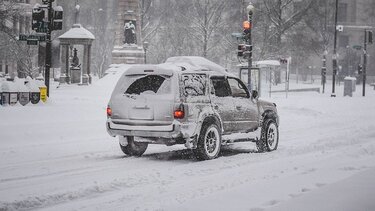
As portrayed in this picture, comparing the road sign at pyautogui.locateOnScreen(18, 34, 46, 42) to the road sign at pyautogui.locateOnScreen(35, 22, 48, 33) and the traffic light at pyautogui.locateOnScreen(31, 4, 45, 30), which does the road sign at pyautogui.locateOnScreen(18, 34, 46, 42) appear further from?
the traffic light at pyautogui.locateOnScreen(31, 4, 45, 30)

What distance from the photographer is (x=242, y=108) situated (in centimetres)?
1291

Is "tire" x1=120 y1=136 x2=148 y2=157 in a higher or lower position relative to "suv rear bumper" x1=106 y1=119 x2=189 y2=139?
lower

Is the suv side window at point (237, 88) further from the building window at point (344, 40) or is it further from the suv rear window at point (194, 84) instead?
the building window at point (344, 40)

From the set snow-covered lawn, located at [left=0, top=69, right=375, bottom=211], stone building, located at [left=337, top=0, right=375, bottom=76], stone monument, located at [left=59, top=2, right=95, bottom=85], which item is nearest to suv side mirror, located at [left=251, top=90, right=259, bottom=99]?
snow-covered lawn, located at [left=0, top=69, right=375, bottom=211]

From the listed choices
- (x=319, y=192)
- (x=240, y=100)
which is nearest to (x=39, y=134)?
(x=240, y=100)

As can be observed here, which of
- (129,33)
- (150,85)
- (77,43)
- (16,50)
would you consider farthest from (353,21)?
(150,85)

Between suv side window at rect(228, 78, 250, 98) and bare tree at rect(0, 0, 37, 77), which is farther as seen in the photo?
bare tree at rect(0, 0, 37, 77)

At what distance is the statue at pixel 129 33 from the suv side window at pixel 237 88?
95.1 feet

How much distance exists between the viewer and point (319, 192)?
7.91m

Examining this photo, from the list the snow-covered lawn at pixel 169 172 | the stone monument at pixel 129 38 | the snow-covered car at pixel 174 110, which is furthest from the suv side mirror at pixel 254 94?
the stone monument at pixel 129 38

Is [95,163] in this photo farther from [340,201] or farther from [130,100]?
[340,201]

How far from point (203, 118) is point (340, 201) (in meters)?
4.62

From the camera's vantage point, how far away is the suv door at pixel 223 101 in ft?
39.8

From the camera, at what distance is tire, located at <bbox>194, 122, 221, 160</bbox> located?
11562mm
